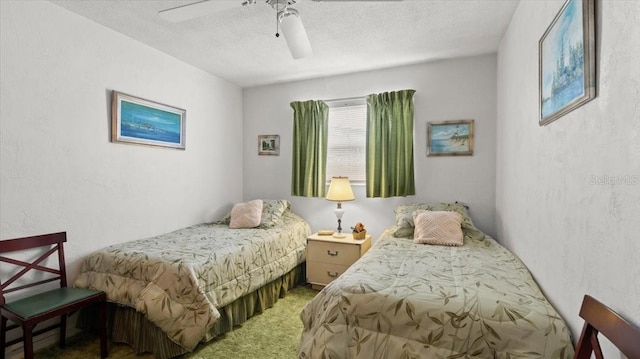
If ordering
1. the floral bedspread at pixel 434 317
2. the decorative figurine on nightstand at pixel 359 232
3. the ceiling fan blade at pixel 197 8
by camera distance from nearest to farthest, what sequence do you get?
the floral bedspread at pixel 434 317, the ceiling fan blade at pixel 197 8, the decorative figurine on nightstand at pixel 359 232

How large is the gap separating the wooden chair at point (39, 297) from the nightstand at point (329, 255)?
181 cm

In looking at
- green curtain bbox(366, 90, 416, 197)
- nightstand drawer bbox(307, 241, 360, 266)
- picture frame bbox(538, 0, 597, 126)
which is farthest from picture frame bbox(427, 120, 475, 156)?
picture frame bbox(538, 0, 597, 126)

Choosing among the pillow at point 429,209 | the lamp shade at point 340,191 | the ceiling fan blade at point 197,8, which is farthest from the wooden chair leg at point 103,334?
the pillow at point 429,209

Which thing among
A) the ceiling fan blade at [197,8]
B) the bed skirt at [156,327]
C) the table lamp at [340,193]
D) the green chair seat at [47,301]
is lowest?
the bed skirt at [156,327]

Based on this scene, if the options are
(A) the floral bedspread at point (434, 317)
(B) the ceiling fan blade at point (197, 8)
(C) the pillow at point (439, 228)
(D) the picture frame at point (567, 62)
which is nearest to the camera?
(D) the picture frame at point (567, 62)

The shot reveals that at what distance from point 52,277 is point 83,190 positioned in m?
0.66

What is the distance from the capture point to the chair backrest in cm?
198

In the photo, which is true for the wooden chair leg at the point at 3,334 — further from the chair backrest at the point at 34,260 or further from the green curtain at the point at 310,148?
the green curtain at the point at 310,148

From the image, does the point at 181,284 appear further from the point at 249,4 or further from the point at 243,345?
the point at 249,4

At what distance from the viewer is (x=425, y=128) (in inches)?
131

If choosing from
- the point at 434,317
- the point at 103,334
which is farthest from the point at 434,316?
the point at 103,334

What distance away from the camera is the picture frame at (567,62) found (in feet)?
3.83

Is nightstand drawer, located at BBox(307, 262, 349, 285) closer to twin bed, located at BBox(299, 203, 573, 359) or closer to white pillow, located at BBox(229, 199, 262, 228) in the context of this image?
white pillow, located at BBox(229, 199, 262, 228)

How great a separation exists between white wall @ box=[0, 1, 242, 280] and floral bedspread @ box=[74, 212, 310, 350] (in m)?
0.31
